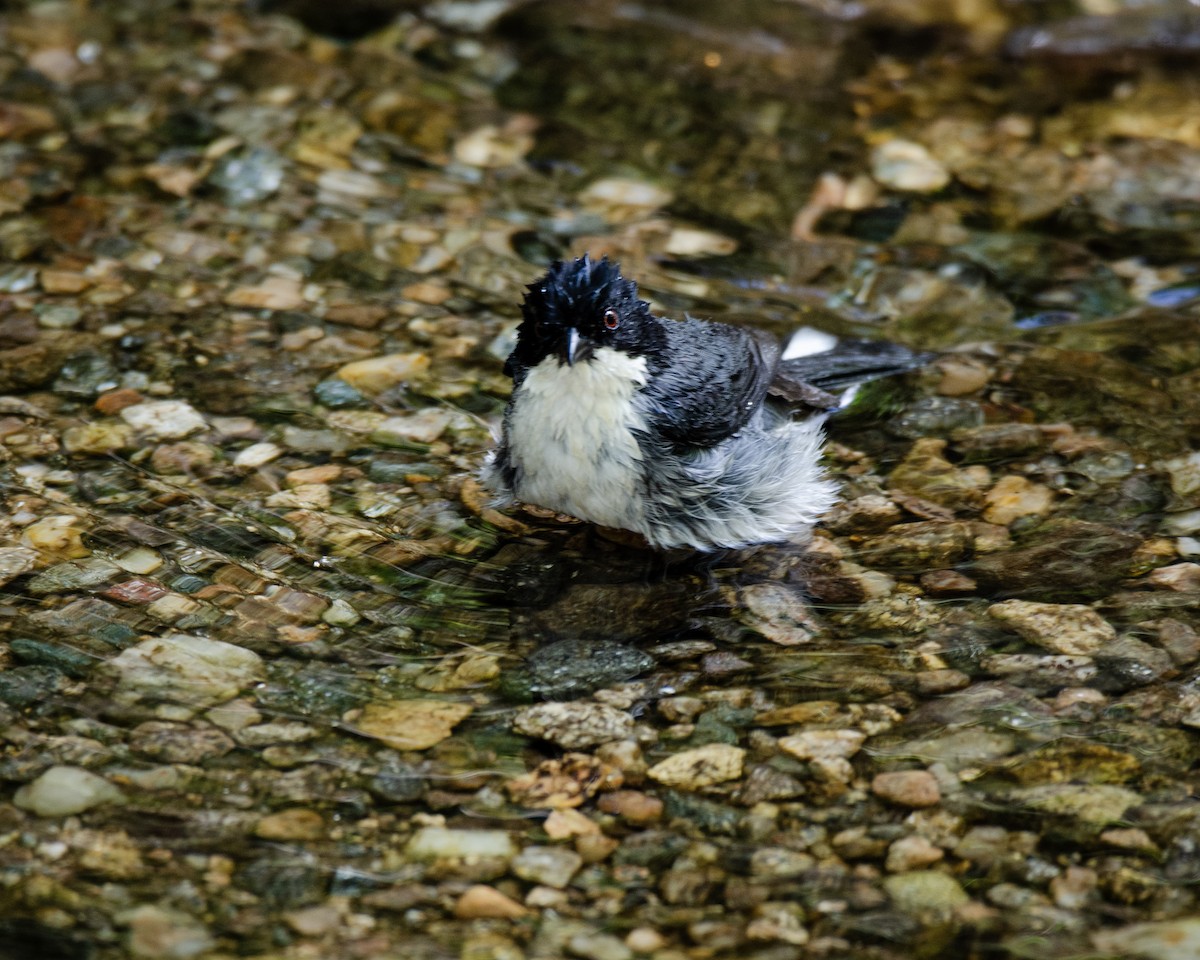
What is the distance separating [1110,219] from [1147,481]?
2.50 meters

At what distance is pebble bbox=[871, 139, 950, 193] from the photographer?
8.09 metres

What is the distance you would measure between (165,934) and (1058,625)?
3.11 metres

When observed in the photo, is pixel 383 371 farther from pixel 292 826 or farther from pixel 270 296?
pixel 292 826

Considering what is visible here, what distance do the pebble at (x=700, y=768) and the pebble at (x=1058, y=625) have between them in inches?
47.4

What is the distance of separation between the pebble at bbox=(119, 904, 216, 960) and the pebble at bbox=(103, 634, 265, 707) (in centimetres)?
92

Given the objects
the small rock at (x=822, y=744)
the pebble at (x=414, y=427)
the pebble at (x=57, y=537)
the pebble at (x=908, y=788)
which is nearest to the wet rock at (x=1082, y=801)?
the pebble at (x=908, y=788)

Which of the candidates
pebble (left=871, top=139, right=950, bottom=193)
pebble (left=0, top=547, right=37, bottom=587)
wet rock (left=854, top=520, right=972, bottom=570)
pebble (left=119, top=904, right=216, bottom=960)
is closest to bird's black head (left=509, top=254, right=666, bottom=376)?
wet rock (left=854, top=520, right=972, bottom=570)

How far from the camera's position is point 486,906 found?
3.79 m

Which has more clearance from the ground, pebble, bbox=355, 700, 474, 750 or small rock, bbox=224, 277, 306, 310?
small rock, bbox=224, 277, 306, 310

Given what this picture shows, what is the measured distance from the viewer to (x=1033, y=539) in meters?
5.49

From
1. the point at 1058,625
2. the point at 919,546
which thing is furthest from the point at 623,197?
the point at 1058,625

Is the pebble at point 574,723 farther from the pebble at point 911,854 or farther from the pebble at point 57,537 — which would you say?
the pebble at point 57,537

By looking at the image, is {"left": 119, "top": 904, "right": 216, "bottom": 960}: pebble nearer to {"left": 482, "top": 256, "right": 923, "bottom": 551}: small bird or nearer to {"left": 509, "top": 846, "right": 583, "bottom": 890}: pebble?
{"left": 509, "top": 846, "right": 583, "bottom": 890}: pebble

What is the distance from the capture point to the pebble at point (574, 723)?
448 centimetres
